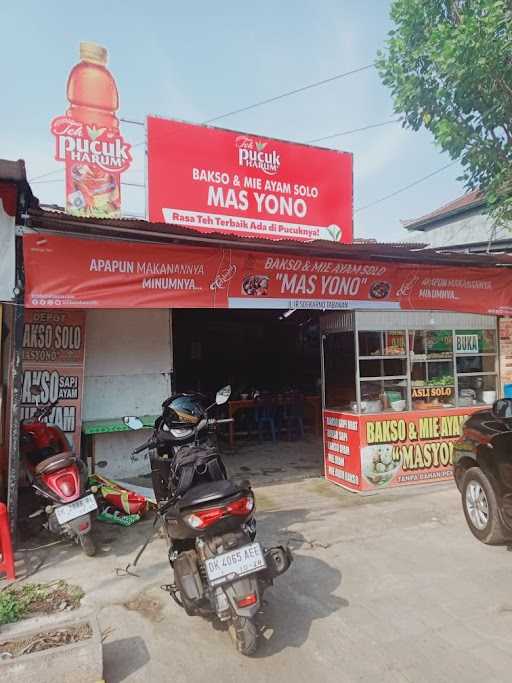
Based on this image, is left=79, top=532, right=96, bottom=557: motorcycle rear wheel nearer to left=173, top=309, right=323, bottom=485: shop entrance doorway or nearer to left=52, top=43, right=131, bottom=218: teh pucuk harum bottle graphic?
left=173, top=309, right=323, bottom=485: shop entrance doorway

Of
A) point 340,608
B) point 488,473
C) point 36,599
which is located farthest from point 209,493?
point 488,473

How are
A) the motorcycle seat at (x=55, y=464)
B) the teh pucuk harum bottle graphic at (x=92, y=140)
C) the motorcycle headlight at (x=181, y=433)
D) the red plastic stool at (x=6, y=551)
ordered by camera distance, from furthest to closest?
the teh pucuk harum bottle graphic at (x=92, y=140) → the motorcycle seat at (x=55, y=464) → the red plastic stool at (x=6, y=551) → the motorcycle headlight at (x=181, y=433)

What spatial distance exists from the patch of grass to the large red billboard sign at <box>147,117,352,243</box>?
16.1 ft

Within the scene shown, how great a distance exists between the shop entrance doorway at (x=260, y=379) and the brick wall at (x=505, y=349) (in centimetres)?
323

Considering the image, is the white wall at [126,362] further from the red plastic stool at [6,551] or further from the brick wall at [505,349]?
the brick wall at [505,349]

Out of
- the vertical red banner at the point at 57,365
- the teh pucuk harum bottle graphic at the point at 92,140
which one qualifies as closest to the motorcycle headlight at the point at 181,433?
the vertical red banner at the point at 57,365

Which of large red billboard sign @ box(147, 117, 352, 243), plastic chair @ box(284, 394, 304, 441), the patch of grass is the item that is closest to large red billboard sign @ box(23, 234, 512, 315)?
large red billboard sign @ box(147, 117, 352, 243)

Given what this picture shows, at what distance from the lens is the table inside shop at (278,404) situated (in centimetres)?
992

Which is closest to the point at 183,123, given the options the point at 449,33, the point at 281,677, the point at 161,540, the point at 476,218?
the point at 449,33

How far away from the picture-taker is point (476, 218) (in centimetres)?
1788

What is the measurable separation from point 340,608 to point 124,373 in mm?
4733

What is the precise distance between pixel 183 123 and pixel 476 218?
46.5ft

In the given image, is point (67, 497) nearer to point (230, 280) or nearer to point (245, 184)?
point (230, 280)

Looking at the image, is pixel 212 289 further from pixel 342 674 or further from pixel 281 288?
pixel 342 674
